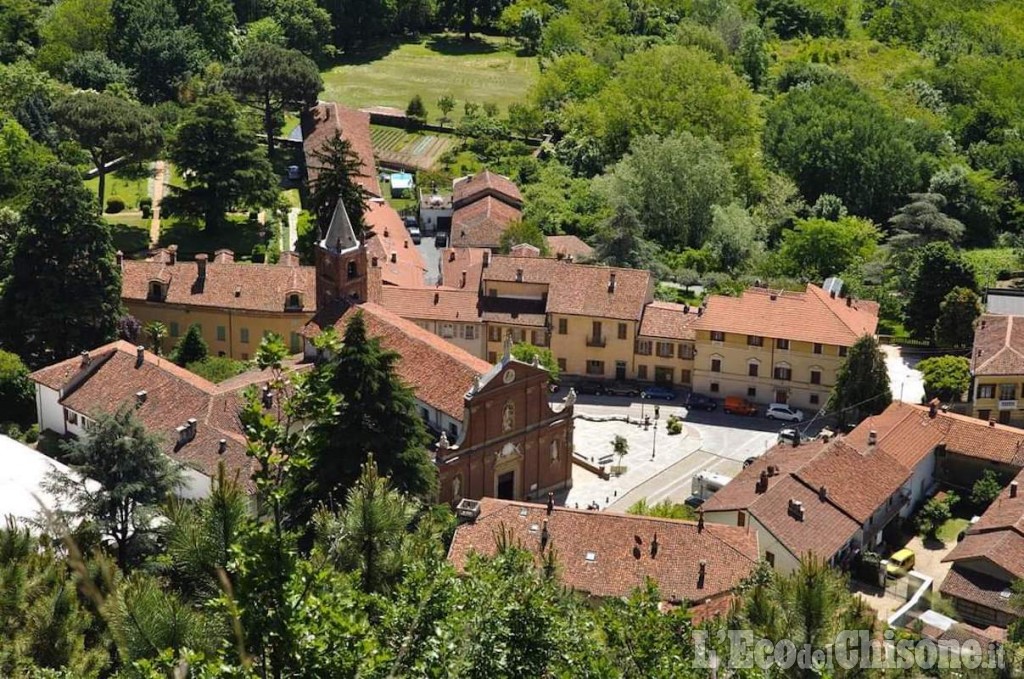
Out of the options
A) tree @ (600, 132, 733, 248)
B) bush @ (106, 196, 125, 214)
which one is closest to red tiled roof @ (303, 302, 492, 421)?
bush @ (106, 196, 125, 214)

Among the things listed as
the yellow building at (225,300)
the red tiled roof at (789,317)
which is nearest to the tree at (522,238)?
the red tiled roof at (789,317)

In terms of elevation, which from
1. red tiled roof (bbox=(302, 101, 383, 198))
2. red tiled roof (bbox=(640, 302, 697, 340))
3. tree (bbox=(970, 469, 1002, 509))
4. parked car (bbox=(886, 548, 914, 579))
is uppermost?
red tiled roof (bbox=(302, 101, 383, 198))

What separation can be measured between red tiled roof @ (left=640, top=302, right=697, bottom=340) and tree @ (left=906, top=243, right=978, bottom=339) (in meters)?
13.0

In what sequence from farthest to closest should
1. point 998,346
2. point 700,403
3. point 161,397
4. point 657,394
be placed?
1. point 657,394
2. point 700,403
3. point 998,346
4. point 161,397

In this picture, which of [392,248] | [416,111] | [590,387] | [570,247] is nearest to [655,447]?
[590,387]

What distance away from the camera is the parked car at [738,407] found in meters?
71.6

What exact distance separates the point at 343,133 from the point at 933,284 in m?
43.6

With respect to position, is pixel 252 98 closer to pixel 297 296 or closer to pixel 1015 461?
pixel 297 296

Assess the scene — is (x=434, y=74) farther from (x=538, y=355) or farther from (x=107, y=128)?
(x=538, y=355)

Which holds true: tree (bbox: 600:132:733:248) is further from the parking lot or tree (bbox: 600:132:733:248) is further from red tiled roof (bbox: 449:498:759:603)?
red tiled roof (bbox: 449:498:759:603)

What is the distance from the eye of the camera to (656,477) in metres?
63.9

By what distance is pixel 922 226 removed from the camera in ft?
314

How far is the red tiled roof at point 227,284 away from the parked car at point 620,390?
15627 mm

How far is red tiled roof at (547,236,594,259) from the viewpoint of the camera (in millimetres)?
87125
